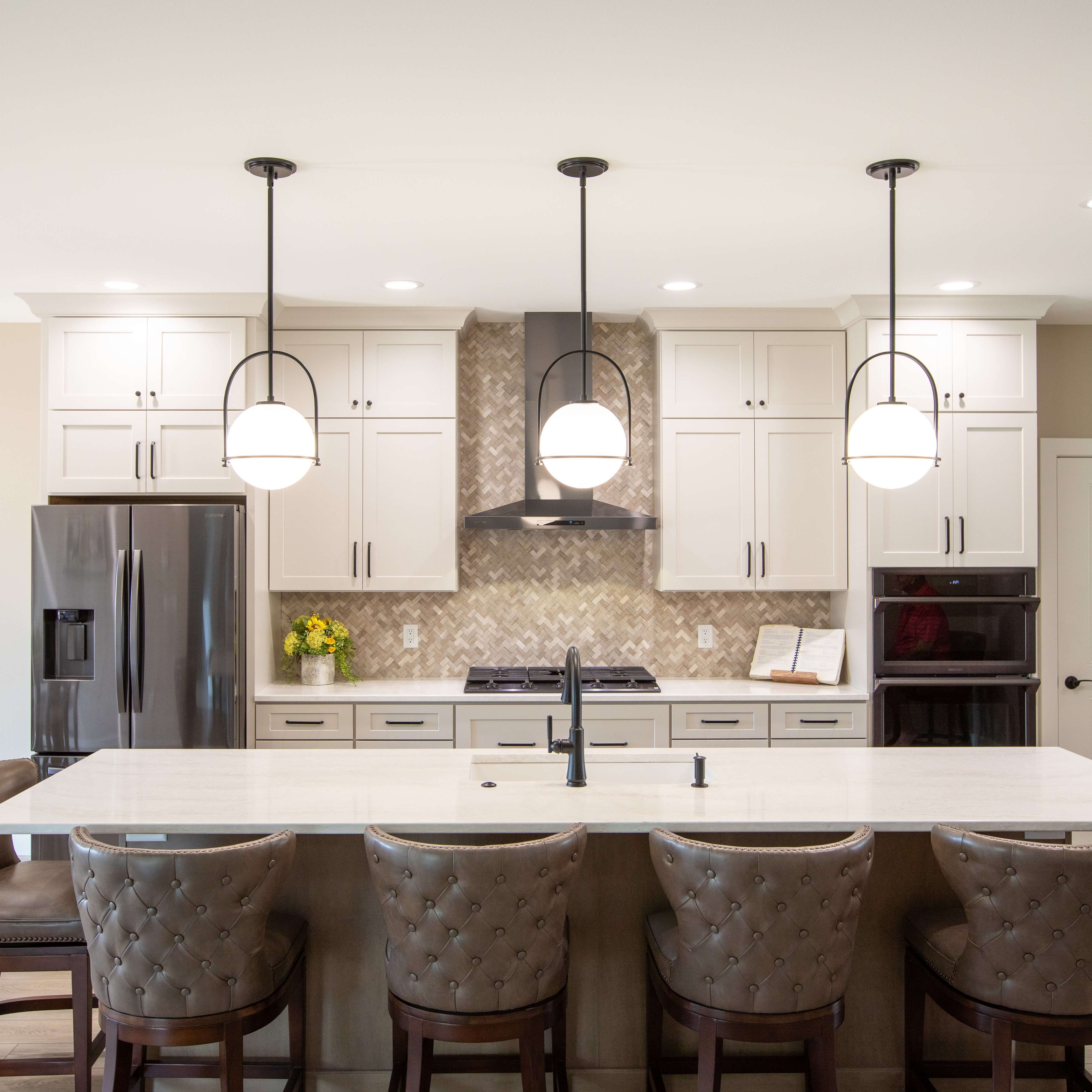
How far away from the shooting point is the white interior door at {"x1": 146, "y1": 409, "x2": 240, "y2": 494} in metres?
4.04

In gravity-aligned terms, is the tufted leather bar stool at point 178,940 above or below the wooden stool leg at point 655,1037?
above

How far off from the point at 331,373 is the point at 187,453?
72 centimetres

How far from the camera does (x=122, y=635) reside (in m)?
3.81

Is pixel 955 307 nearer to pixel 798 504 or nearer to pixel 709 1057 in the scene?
pixel 798 504

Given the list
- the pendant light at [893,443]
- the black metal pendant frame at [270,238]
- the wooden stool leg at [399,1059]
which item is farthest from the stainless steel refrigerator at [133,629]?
the pendant light at [893,443]

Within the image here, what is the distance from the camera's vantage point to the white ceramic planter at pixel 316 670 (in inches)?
168

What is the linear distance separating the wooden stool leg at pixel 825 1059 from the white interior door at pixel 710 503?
2.45m

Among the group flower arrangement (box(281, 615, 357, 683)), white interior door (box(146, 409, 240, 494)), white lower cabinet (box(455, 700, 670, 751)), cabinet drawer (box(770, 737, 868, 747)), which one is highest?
white interior door (box(146, 409, 240, 494))

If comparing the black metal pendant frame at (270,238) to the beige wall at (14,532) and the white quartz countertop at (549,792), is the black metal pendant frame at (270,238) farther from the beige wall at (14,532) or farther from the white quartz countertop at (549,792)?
the beige wall at (14,532)

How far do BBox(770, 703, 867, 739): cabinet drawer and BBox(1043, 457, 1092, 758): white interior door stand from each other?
1.06 metres

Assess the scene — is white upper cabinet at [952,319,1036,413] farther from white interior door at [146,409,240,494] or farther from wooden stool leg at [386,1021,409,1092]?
wooden stool leg at [386,1021,409,1092]

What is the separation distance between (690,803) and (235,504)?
8.35 ft

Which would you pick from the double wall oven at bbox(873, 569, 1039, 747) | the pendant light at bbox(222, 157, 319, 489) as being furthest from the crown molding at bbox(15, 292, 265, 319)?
the double wall oven at bbox(873, 569, 1039, 747)

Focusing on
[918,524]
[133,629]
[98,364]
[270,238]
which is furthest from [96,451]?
[918,524]
